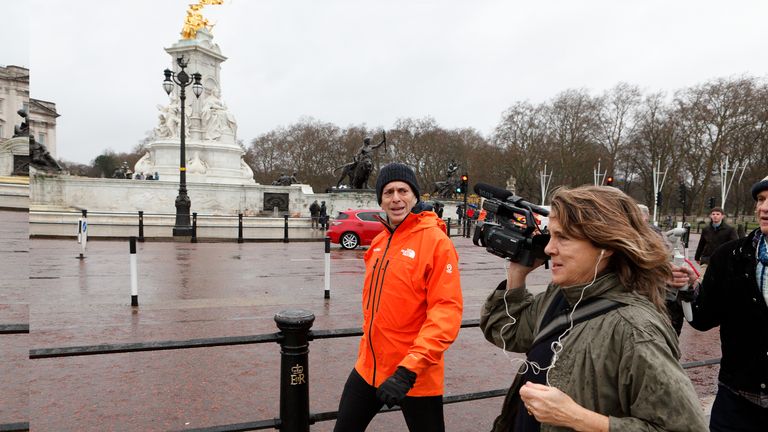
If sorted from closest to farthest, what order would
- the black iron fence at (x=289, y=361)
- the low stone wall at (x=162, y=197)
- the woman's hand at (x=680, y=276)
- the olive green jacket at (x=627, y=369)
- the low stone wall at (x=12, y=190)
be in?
the olive green jacket at (x=627, y=369) < the woman's hand at (x=680, y=276) < the low stone wall at (x=12, y=190) < the black iron fence at (x=289, y=361) < the low stone wall at (x=162, y=197)

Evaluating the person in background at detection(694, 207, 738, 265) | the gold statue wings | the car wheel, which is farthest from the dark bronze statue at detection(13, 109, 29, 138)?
the gold statue wings

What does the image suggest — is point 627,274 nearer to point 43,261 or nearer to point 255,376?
point 255,376

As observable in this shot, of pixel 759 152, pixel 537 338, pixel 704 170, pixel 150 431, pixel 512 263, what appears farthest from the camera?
pixel 704 170

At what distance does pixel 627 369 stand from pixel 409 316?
3.75ft

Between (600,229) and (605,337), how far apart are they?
33cm

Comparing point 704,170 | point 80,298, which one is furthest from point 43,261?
point 704,170

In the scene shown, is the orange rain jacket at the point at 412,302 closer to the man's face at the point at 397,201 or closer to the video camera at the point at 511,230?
the man's face at the point at 397,201

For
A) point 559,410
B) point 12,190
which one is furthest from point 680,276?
point 12,190

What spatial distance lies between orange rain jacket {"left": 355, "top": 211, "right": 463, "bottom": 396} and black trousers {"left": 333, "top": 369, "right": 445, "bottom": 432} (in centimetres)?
5

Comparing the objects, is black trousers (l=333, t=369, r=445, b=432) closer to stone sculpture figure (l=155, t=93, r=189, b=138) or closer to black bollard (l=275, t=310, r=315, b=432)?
black bollard (l=275, t=310, r=315, b=432)

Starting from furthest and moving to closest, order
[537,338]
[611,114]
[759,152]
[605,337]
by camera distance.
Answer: [611,114]
[759,152]
[537,338]
[605,337]

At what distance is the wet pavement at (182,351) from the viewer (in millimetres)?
4027

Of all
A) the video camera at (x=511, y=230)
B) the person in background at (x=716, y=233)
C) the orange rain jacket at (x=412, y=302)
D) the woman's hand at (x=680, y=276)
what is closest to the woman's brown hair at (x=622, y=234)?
the video camera at (x=511, y=230)

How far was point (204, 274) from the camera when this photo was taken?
36.2 feet
